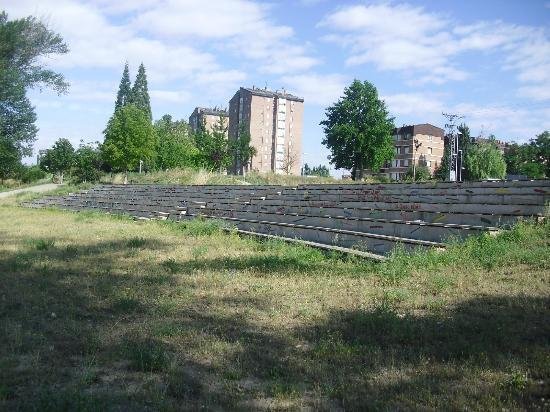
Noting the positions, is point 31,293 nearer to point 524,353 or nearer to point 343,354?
point 343,354

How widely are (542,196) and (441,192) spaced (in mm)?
3473

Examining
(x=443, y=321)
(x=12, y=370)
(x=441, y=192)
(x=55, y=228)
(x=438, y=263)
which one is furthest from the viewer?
(x=55, y=228)

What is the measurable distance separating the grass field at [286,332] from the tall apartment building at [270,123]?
93.3m

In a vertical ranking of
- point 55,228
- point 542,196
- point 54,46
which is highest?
point 54,46

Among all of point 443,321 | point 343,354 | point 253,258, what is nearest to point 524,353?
point 443,321

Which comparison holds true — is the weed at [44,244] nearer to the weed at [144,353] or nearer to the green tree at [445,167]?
the weed at [144,353]

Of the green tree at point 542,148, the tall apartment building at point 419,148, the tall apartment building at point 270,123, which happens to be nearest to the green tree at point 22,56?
the tall apartment building at point 270,123

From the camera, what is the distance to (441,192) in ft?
45.4

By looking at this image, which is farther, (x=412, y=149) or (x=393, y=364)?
(x=412, y=149)

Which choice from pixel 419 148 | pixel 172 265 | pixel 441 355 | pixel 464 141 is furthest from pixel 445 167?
pixel 441 355

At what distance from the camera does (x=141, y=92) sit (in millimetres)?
74938

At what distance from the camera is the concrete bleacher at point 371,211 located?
31.7 feet

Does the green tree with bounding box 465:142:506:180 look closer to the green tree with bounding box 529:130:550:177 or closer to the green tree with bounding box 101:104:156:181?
the green tree with bounding box 529:130:550:177

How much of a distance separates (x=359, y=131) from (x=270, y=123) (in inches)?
1984
